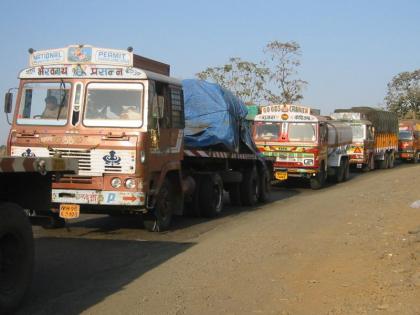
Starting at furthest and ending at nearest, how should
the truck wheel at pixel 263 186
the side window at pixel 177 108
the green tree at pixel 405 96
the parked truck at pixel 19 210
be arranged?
the green tree at pixel 405 96
the truck wheel at pixel 263 186
the side window at pixel 177 108
the parked truck at pixel 19 210

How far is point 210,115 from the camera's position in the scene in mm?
13875

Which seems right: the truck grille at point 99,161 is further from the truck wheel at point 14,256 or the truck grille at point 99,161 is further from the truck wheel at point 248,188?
the truck wheel at point 248,188

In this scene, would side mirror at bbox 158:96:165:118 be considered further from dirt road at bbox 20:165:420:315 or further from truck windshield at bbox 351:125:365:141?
truck windshield at bbox 351:125:365:141

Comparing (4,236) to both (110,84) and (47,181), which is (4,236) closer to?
(47,181)

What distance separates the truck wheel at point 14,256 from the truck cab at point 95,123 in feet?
11.2

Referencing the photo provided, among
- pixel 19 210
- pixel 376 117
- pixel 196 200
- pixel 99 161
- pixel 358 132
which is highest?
pixel 376 117

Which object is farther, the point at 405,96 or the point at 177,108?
the point at 405,96

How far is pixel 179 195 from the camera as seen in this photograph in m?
11.2

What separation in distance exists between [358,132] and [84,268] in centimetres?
2206

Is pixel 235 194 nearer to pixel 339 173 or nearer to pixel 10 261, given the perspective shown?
pixel 339 173

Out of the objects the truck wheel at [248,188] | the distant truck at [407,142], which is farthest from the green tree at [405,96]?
the truck wheel at [248,188]

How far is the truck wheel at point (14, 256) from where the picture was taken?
213 inches

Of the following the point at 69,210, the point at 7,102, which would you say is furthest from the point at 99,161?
the point at 7,102

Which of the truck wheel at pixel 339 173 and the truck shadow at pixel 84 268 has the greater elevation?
the truck wheel at pixel 339 173
